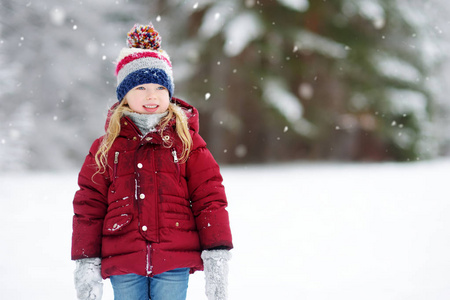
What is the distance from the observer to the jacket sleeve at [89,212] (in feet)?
8.04

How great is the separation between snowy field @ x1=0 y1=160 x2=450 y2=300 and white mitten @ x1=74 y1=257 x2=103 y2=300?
5.92 feet

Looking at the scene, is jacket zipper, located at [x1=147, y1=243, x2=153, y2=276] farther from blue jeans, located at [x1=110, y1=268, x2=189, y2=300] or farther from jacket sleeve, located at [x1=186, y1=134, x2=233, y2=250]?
jacket sleeve, located at [x1=186, y1=134, x2=233, y2=250]

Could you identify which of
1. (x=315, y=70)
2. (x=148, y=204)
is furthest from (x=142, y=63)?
(x=315, y=70)

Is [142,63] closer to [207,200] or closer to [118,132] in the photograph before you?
[118,132]

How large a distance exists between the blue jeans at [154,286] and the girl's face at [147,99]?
2.96ft

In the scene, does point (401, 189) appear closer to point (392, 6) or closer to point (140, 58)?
point (140, 58)

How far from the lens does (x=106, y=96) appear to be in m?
16.5

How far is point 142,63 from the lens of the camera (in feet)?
8.49

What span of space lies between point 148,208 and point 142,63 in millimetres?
823

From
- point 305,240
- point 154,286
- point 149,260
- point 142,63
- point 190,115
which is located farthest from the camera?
point 305,240

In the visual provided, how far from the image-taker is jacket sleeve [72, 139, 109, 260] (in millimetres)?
2451

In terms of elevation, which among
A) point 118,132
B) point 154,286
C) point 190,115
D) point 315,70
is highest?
point 315,70

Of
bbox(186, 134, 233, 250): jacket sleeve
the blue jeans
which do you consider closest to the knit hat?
bbox(186, 134, 233, 250): jacket sleeve

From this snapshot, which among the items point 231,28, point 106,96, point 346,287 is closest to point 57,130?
point 106,96
